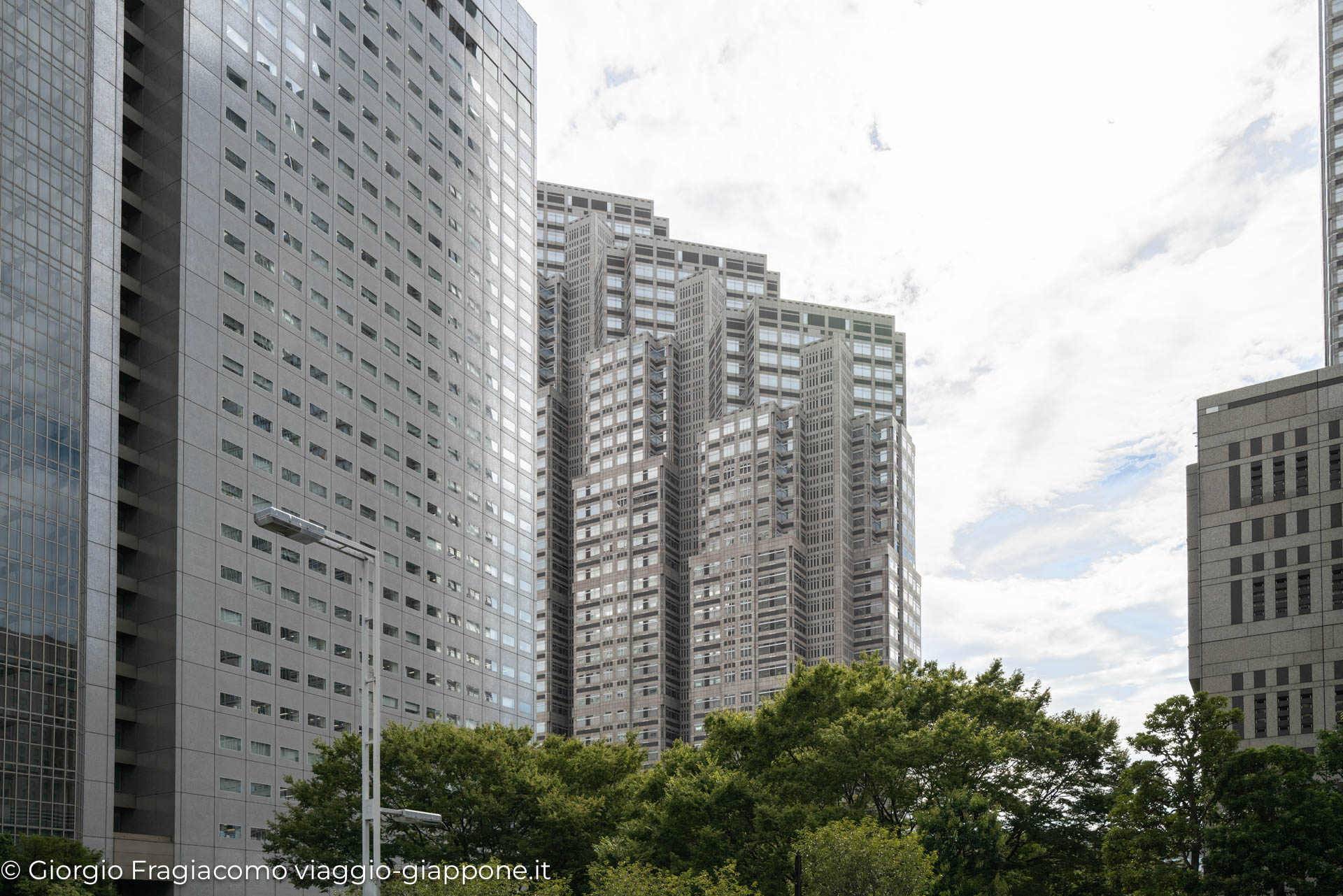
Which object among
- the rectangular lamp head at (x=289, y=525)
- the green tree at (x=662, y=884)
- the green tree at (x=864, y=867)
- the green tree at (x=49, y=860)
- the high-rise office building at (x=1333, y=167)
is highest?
the high-rise office building at (x=1333, y=167)

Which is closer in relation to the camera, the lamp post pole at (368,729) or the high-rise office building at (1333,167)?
the lamp post pole at (368,729)

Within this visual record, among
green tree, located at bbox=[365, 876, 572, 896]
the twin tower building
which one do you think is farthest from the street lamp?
the twin tower building

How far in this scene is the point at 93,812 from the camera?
3455 inches

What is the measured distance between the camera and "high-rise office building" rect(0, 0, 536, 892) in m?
89.1

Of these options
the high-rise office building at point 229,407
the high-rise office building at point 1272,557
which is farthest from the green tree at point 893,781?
the high-rise office building at point 229,407

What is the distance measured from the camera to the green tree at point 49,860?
7125 cm

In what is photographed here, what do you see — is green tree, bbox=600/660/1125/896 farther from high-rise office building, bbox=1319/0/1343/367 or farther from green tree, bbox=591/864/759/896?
high-rise office building, bbox=1319/0/1343/367

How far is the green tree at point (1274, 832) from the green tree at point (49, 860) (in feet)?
182

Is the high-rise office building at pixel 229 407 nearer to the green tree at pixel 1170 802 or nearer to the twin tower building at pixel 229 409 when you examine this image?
the twin tower building at pixel 229 409

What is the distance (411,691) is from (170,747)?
30460 mm

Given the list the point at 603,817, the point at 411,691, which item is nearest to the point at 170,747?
the point at 411,691

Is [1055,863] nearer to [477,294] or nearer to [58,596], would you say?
[58,596]

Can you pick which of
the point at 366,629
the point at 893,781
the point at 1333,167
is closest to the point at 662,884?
the point at 893,781

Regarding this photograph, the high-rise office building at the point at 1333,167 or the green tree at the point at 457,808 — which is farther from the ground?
the high-rise office building at the point at 1333,167
